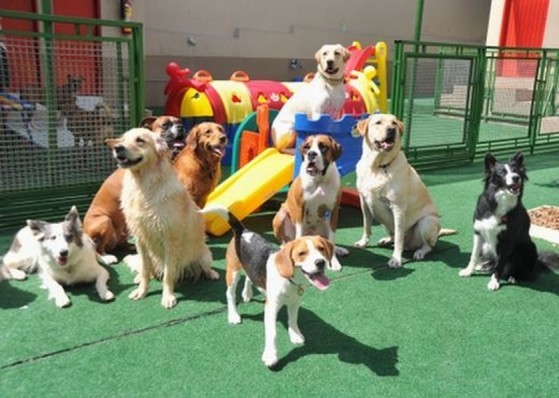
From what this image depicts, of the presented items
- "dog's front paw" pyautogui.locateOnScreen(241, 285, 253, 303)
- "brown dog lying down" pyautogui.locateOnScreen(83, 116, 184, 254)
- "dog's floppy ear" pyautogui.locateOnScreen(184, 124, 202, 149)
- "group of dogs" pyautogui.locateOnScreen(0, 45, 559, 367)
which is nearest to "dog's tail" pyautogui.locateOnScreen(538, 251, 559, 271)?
"group of dogs" pyautogui.locateOnScreen(0, 45, 559, 367)

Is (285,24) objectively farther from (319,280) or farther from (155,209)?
(319,280)

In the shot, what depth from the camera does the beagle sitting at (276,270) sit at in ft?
9.37

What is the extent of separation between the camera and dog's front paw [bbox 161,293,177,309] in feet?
12.8

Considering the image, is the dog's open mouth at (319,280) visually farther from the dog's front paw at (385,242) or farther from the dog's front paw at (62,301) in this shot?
the dog's front paw at (385,242)

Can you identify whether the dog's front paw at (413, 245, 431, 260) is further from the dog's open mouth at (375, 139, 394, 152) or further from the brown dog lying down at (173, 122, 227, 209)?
the brown dog lying down at (173, 122, 227, 209)

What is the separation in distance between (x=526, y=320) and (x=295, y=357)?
5.94 ft

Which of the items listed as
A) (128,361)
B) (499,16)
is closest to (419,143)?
(128,361)

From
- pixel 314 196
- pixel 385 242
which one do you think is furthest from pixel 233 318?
A: pixel 385 242

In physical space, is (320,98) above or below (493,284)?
above

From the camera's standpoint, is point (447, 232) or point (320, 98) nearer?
point (447, 232)

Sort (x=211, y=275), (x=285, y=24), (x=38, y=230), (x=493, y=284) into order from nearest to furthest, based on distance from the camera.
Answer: (x=38, y=230) < (x=493, y=284) < (x=211, y=275) < (x=285, y=24)

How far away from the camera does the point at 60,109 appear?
5.58 meters

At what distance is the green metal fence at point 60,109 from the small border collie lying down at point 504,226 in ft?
12.7

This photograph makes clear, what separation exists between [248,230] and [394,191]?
1494mm
